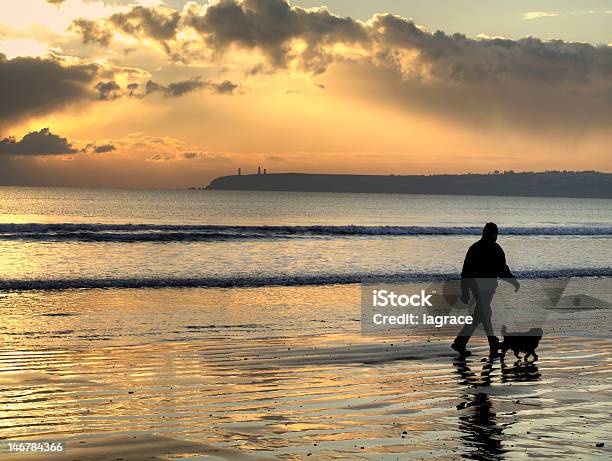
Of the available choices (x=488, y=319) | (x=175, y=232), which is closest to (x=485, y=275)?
(x=488, y=319)

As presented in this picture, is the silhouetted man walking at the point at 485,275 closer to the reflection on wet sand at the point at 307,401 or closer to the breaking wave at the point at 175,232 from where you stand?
the reflection on wet sand at the point at 307,401

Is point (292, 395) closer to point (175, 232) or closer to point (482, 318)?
point (482, 318)

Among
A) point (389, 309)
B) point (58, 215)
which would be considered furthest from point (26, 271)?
point (58, 215)

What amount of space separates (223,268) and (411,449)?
68.8 feet

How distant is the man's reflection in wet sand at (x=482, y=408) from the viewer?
21.6 ft

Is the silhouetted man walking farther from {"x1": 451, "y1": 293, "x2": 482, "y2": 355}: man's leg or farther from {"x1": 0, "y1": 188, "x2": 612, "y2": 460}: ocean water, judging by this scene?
{"x1": 0, "y1": 188, "x2": 612, "y2": 460}: ocean water

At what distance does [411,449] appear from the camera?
6.50 m

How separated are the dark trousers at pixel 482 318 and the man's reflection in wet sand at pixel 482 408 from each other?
17.3 inches

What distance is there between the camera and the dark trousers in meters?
11.2

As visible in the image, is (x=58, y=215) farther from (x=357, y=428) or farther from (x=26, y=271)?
(x=357, y=428)

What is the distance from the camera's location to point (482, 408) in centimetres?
800

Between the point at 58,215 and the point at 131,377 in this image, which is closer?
the point at 131,377

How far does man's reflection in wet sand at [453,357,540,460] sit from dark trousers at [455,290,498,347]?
17.3 inches

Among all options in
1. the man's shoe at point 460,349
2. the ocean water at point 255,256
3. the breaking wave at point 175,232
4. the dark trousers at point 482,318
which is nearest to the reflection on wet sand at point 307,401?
the man's shoe at point 460,349
